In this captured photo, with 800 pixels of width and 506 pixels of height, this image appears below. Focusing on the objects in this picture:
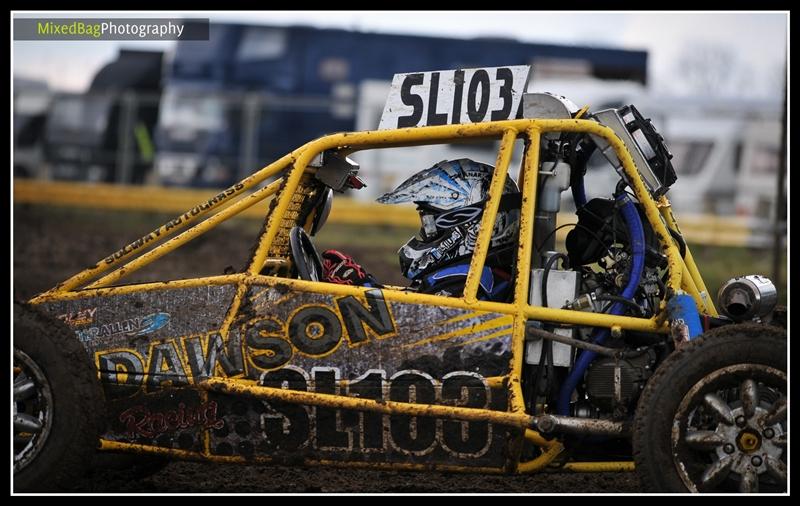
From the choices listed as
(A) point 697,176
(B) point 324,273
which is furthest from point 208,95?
(B) point 324,273

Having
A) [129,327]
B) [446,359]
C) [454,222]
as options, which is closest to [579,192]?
[454,222]

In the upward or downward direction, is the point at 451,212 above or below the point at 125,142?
below

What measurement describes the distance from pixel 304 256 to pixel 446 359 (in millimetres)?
867

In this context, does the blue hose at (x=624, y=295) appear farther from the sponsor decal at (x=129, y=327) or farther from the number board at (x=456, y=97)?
the sponsor decal at (x=129, y=327)

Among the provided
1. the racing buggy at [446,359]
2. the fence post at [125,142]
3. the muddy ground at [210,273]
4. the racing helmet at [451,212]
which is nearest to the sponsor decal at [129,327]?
the racing buggy at [446,359]

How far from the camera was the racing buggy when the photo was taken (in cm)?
496

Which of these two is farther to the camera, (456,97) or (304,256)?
(304,256)

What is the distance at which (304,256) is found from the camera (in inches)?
220

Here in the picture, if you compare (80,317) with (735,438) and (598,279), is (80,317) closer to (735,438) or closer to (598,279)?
(598,279)

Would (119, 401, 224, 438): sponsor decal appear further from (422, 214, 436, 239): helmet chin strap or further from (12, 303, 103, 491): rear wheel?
(422, 214, 436, 239): helmet chin strap

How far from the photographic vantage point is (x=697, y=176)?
846 inches

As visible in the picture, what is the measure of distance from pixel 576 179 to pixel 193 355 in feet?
6.39

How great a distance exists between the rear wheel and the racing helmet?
153 centimetres

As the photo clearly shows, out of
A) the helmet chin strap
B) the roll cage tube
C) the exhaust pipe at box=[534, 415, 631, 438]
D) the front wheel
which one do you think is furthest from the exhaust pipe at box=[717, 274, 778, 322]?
the helmet chin strap
